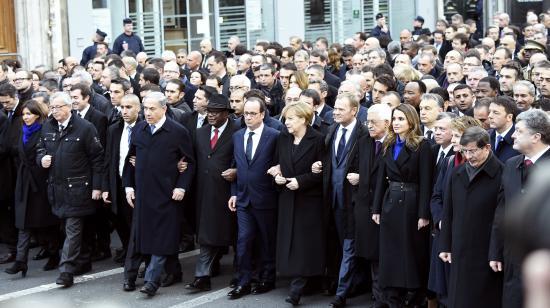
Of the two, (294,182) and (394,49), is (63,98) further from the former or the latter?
(394,49)

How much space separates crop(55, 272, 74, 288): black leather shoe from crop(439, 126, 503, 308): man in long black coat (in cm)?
419

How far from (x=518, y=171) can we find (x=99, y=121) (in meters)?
5.28

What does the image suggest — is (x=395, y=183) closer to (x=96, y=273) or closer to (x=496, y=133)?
(x=496, y=133)

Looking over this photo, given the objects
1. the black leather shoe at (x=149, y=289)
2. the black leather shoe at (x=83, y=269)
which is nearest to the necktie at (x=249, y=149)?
the black leather shoe at (x=149, y=289)

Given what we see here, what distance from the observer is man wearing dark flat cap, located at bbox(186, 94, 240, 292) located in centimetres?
916

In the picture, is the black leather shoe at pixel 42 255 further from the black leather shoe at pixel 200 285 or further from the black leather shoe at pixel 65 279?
the black leather shoe at pixel 200 285

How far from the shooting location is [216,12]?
24984 mm

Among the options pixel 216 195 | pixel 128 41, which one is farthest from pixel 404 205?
pixel 128 41

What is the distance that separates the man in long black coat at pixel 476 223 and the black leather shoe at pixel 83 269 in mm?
4517

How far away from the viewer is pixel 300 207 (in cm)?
869

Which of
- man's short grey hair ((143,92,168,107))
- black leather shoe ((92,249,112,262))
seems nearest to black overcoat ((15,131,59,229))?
black leather shoe ((92,249,112,262))

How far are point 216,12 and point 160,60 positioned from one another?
32.2ft

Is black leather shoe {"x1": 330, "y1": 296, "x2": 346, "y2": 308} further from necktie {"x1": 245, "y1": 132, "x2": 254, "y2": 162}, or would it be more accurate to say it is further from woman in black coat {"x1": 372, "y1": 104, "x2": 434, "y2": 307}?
necktie {"x1": 245, "y1": 132, "x2": 254, "y2": 162}

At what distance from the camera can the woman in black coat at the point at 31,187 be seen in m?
10.2
